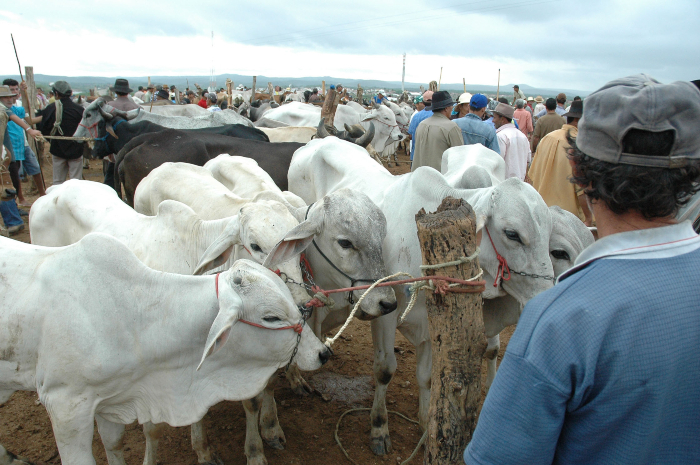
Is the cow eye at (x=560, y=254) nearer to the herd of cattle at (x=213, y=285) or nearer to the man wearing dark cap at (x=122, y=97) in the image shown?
the herd of cattle at (x=213, y=285)

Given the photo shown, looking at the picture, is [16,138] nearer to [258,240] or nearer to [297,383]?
[297,383]

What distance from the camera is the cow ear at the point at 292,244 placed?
113 inches

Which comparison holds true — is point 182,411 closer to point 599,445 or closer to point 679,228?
point 599,445

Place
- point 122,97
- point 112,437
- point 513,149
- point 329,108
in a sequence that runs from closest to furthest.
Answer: point 112,437, point 513,149, point 122,97, point 329,108

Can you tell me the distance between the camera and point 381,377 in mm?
3682

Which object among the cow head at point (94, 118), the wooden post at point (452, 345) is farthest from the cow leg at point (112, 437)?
the cow head at point (94, 118)

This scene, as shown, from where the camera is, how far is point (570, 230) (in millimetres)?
3264

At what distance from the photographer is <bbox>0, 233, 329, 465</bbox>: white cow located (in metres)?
2.42

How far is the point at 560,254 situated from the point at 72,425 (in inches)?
115

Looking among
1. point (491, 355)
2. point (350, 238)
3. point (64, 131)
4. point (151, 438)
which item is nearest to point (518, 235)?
point (350, 238)

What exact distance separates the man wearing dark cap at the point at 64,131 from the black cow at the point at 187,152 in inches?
118

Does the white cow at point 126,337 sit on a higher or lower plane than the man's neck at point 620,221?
lower

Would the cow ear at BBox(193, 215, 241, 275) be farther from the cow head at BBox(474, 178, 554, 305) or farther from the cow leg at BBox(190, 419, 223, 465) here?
the cow head at BBox(474, 178, 554, 305)

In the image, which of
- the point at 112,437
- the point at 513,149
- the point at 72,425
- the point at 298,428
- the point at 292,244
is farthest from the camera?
the point at 513,149
